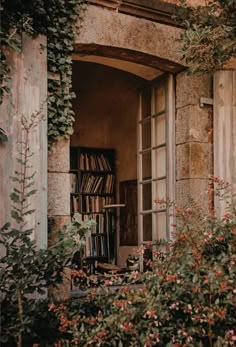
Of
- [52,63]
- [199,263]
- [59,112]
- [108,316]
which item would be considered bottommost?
[108,316]

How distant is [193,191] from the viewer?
187 inches

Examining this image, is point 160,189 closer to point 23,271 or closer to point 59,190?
point 59,190

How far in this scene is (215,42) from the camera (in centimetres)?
431

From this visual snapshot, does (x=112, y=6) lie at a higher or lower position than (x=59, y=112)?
higher

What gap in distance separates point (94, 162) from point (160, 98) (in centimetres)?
236

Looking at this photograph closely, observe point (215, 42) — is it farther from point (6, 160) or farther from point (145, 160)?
point (6, 160)

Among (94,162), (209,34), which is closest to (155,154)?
(209,34)

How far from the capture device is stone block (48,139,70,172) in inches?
161

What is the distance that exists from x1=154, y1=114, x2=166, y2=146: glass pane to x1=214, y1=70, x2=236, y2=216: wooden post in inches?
20.0

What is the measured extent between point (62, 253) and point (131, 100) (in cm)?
396

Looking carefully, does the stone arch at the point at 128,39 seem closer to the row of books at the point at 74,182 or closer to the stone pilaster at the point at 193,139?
the stone pilaster at the point at 193,139

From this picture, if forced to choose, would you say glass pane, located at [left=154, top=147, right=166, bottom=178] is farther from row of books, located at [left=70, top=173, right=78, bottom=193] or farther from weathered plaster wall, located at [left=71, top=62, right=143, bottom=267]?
row of books, located at [left=70, top=173, right=78, bottom=193]

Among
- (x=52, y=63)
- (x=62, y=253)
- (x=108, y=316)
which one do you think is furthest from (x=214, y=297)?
(x=52, y=63)

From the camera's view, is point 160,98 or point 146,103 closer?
point 160,98
